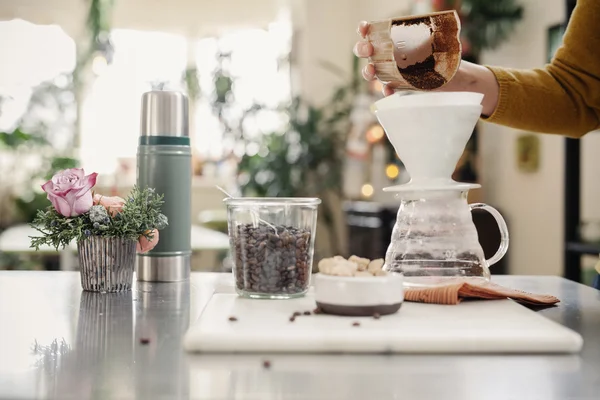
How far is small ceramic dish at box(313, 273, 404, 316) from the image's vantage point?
834 mm

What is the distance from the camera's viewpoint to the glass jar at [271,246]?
3.24 ft

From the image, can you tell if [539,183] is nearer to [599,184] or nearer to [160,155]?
[599,184]

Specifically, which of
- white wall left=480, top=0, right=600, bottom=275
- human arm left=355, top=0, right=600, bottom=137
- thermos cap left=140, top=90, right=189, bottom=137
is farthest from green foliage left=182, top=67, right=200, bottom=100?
thermos cap left=140, top=90, right=189, bottom=137

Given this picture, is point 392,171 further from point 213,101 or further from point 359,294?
point 359,294

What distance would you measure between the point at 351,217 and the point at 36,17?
3.66 meters

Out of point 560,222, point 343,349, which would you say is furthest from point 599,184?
point 343,349

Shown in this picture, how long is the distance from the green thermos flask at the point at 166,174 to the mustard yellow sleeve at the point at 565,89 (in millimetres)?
622

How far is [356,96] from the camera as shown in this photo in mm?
6094

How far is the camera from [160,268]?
125 cm

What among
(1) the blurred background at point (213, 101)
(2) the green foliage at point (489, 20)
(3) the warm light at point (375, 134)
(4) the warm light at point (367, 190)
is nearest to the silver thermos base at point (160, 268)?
(2) the green foliage at point (489, 20)

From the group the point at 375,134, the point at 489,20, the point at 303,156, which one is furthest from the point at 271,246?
the point at 303,156

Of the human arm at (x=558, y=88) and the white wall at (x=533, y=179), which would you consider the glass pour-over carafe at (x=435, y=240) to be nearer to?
the human arm at (x=558, y=88)

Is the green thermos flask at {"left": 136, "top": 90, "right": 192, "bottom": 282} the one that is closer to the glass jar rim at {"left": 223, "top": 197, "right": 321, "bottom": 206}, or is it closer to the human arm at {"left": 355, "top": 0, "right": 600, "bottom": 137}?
the glass jar rim at {"left": 223, "top": 197, "right": 321, "bottom": 206}

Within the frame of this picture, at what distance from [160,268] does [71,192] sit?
0.23m
